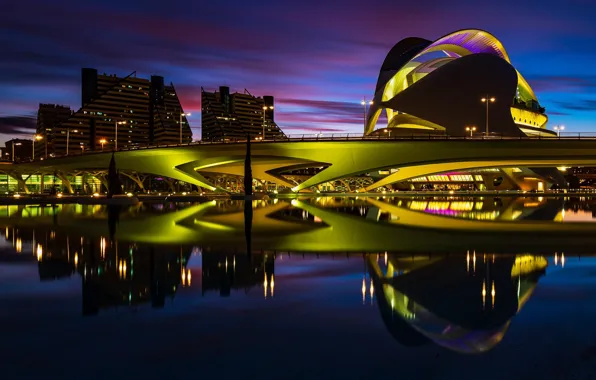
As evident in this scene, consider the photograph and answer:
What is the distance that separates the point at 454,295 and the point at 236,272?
476 centimetres

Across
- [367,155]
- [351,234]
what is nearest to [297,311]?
[351,234]

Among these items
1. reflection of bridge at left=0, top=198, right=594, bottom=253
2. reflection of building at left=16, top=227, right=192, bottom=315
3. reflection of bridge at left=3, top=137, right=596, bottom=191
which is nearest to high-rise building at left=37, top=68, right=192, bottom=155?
reflection of bridge at left=3, top=137, right=596, bottom=191

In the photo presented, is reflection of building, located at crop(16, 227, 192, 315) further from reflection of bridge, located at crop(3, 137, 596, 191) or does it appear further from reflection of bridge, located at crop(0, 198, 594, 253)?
reflection of bridge, located at crop(3, 137, 596, 191)

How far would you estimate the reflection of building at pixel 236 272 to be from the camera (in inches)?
386

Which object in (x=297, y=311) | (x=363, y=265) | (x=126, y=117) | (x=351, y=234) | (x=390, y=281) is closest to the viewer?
(x=297, y=311)

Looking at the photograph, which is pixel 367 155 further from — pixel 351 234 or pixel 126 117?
pixel 126 117

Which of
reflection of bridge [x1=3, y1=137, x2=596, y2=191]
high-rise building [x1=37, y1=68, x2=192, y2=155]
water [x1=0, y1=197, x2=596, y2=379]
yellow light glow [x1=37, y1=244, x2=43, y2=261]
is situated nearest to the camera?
water [x1=0, y1=197, x2=596, y2=379]

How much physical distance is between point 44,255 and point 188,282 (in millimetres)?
6258

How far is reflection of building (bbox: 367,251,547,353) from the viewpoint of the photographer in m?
6.64

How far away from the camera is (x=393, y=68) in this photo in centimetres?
9419

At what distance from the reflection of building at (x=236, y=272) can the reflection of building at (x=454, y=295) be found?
7.71 feet

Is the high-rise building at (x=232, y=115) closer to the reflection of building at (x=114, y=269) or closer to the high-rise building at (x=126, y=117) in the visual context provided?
the high-rise building at (x=126, y=117)

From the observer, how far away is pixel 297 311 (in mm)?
7918

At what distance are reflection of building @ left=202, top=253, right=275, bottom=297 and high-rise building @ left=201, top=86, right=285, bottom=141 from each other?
14663 cm
